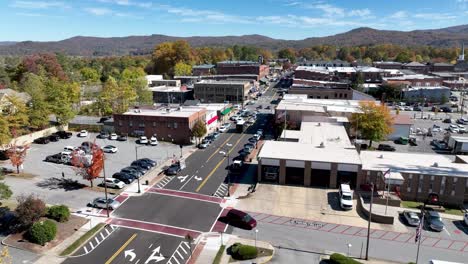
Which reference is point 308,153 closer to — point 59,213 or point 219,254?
point 219,254

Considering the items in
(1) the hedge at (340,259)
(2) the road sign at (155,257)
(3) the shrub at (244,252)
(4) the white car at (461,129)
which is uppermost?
(4) the white car at (461,129)

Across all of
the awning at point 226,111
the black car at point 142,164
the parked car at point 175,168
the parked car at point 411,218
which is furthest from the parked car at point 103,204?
the awning at point 226,111

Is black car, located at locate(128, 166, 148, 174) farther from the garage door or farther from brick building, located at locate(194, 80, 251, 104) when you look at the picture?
brick building, located at locate(194, 80, 251, 104)

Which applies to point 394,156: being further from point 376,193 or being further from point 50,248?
point 50,248

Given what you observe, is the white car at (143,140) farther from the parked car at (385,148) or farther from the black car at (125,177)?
the parked car at (385,148)

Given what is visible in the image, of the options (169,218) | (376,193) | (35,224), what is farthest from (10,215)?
(376,193)

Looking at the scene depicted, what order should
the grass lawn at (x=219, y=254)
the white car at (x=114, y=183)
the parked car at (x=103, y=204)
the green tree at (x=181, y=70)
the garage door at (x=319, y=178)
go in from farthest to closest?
the green tree at (x=181, y=70) < the garage door at (x=319, y=178) < the white car at (x=114, y=183) < the parked car at (x=103, y=204) < the grass lawn at (x=219, y=254)

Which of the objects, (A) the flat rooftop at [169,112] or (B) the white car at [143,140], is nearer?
(B) the white car at [143,140]
